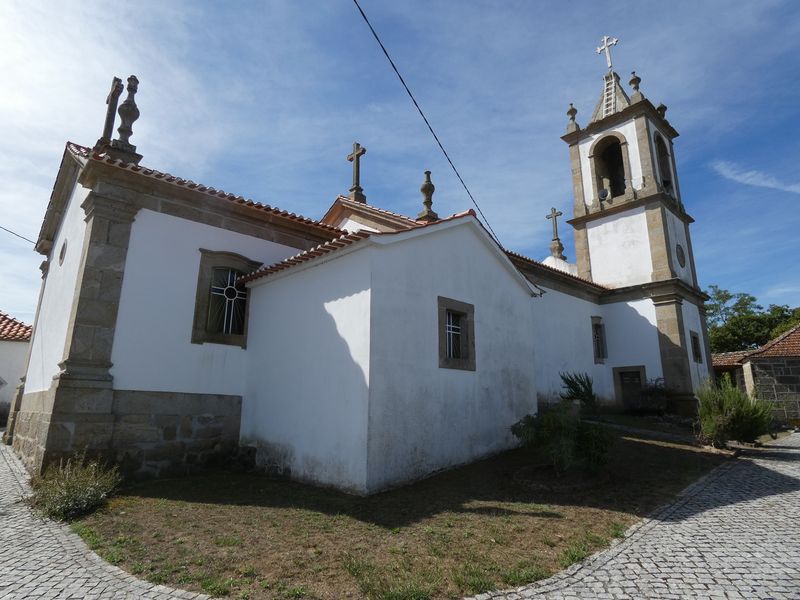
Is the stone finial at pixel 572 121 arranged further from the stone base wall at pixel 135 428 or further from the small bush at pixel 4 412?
the small bush at pixel 4 412

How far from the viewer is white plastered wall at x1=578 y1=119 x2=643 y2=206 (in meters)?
17.9

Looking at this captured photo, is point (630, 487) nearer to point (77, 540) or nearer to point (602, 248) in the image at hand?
point (77, 540)

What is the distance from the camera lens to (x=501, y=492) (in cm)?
631

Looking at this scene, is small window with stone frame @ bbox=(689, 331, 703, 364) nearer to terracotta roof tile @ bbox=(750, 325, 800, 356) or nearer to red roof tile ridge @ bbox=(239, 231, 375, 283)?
terracotta roof tile @ bbox=(750, 325, 800, 356)

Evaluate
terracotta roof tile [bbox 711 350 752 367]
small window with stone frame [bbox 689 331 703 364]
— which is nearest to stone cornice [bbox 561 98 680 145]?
small window with stone frame [bbox 689 331 703 364]

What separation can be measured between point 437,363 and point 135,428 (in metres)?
4.83

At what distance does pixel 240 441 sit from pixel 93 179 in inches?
201

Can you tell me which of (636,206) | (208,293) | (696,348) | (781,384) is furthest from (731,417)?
(208,293)

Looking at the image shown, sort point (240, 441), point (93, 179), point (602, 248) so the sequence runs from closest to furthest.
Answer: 1. point (93, 179)
2. point (240, 441)
3. point (602, 248)

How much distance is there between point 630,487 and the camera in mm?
6426

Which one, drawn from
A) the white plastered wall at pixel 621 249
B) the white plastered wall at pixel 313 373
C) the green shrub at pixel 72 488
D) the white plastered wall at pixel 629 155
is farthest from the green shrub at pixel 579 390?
the green shrub at pixel 72 488

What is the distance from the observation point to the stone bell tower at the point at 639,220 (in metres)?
16.2

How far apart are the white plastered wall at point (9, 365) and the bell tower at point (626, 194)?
72.7ft

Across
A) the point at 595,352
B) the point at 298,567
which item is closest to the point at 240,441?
the point at 298,567
